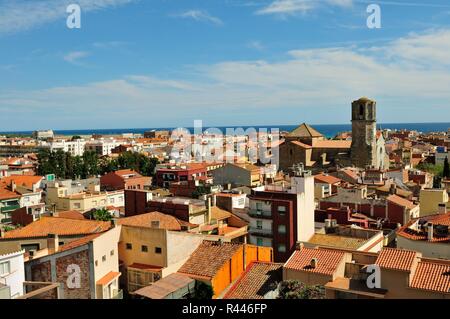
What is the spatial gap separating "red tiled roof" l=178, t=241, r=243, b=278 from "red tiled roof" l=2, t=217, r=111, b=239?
4.86m

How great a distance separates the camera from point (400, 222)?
27.7 meters

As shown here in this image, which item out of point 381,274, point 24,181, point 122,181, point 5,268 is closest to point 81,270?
point 5,268

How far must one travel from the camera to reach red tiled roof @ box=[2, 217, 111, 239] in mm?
21266

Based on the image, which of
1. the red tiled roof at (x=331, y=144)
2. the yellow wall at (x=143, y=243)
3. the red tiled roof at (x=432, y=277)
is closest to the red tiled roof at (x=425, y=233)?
the red tiled roof at (x=432, y=277)

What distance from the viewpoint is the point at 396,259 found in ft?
45.4

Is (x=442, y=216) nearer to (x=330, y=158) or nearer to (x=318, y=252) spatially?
→ (x=318, y=252)

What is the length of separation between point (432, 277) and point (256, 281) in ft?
19.9

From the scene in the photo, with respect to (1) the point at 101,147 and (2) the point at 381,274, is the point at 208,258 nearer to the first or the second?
(2) the point at 381,274

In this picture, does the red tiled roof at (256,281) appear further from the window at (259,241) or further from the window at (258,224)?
the window at (258,224)

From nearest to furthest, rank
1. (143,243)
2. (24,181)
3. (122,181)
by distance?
(143,243) < (24,181) < (122,181)

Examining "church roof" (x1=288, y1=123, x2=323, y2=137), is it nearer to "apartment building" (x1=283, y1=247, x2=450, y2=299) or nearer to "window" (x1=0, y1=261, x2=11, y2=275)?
"apartment building" (x1=283, y1=247, x2=450, y2=299)

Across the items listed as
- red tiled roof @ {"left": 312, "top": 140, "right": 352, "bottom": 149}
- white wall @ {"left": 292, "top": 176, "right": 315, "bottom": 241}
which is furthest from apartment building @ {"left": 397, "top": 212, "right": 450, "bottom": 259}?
red tiled roof @ {"left": 312, "top": 140, "right": 352, "bottom": 149}
